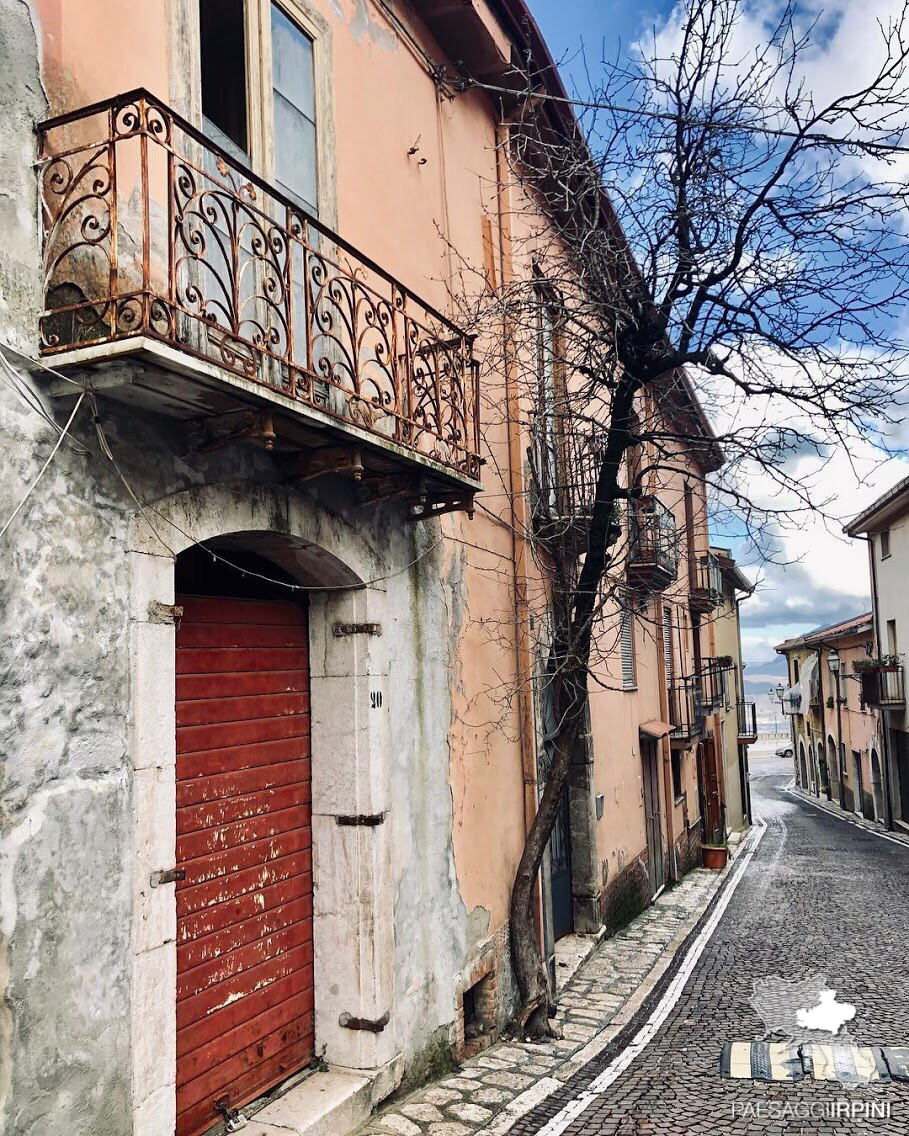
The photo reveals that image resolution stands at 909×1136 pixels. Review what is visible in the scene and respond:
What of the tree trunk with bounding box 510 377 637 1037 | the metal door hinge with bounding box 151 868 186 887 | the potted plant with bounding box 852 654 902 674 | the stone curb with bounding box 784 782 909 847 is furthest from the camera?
the potted plant with bounding box 852 654 902 674

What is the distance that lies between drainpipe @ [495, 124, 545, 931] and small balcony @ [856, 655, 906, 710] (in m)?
18.7

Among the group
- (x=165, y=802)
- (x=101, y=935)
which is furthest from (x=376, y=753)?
(x=101, y=935)

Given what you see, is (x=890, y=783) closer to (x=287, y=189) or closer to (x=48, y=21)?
(x=287, y=189)

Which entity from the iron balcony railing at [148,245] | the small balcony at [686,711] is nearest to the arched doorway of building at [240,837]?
the iron balcony railing at [148,245]

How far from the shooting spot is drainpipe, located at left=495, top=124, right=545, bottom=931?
8211mm

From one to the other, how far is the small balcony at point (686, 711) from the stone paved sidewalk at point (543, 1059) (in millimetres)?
5536

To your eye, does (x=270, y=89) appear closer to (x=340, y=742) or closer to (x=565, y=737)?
(x=340, y=742)

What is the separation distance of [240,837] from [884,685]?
2317cm

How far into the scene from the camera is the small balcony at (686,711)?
16.8 meters

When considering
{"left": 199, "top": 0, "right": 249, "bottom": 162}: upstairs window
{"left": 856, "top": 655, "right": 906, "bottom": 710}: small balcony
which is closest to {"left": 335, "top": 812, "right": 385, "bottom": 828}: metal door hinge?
{"left": 199, "top": 0, "right": 249, "bottom": 162}: upstairs window

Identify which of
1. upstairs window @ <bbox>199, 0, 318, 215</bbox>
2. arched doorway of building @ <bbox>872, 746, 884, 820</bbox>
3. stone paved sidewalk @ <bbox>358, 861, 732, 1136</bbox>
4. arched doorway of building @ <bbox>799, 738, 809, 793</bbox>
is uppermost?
upstairs window @ <bbox>199, 0, 318, 215</bbox>

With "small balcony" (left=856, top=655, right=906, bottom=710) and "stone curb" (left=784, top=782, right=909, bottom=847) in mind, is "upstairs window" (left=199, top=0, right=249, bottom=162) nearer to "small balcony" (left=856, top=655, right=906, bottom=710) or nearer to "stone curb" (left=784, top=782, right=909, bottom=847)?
"stone curb" (left=784, top=782, right=909, bottom=847)

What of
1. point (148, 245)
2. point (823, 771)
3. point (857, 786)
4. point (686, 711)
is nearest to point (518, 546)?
point (148, 245)

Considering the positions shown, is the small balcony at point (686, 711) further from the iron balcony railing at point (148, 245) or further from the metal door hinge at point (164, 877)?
the metal door hinge at point (164, 877)
